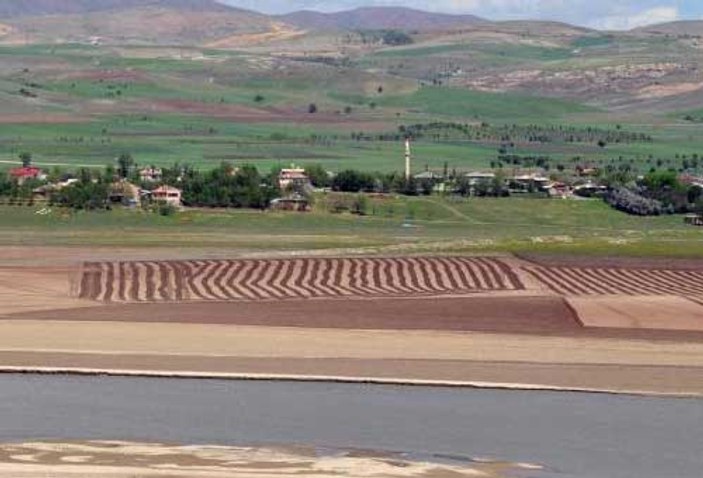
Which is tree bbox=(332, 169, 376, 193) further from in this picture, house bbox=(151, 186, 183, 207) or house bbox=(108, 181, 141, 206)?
house bbox=(108, 181, 141, 206)

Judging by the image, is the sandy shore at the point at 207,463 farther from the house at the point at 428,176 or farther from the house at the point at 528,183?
→ the house at the point at 428,176

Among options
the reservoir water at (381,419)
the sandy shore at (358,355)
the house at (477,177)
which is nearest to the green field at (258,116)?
the house at (477,177)

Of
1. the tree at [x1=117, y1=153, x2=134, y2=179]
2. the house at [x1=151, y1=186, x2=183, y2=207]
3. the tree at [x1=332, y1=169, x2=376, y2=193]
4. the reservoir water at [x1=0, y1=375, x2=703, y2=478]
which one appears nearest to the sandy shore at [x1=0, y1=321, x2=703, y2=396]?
the reservoir water at [x1=0, y1=375, x2=703, y2=478]

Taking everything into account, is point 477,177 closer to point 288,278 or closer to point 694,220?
point 694,220

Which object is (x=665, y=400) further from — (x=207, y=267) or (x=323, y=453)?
(x=207, y=267)

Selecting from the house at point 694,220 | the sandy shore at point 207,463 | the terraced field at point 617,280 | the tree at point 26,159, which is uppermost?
the sandy shore at point 207,463

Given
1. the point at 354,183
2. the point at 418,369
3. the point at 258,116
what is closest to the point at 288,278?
the point at 418,369
